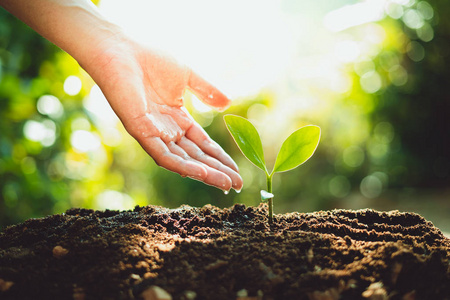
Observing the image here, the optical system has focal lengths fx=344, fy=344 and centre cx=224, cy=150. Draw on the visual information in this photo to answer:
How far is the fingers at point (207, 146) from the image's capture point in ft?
3.80

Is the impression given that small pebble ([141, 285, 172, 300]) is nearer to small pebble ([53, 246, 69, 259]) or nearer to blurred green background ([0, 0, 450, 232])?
small pebble ([53, 246, 69, 259])

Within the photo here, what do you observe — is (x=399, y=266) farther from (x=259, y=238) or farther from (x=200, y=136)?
(x=200, y=136)

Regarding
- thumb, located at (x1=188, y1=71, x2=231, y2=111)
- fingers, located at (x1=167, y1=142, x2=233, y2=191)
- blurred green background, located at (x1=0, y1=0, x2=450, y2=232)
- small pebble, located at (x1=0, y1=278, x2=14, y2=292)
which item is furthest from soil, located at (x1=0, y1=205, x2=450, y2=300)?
blurred green background, located at (x1=0, y1=0, x2=450, y2=232)

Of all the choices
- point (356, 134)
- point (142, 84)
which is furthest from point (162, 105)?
point (356, 134)

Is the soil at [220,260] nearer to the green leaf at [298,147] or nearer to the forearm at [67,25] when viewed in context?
the green leaf at [298,147]

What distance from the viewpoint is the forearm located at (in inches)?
43.4

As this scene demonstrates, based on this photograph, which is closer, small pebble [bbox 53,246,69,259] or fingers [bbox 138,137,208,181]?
small pebble [bbox 53,246,69,259]

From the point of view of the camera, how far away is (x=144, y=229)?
80 cm

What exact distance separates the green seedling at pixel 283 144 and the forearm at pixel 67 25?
0.53 metres

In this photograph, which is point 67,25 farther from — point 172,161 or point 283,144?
point 283,144

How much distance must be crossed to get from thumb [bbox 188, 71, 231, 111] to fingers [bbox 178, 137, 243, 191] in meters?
0.17

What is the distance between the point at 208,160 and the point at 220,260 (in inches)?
18.8

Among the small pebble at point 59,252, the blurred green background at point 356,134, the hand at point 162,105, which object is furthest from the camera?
the blurred green background at point 356,134

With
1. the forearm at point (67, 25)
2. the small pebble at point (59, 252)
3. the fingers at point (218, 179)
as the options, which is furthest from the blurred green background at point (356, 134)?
the small pebble at point (59, 252)
